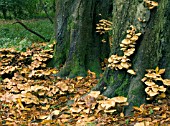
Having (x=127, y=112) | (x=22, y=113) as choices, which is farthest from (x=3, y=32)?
(x=127, y=112)

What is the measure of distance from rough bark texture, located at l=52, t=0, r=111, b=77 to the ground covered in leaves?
0.29 meters

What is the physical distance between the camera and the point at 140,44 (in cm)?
427

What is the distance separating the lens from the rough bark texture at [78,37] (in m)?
6.23

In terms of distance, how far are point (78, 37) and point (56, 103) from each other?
1.91 meters

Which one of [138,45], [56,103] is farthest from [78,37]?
[138,45]

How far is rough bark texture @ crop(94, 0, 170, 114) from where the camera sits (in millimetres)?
4031

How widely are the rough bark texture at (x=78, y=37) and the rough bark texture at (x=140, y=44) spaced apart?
1.77m

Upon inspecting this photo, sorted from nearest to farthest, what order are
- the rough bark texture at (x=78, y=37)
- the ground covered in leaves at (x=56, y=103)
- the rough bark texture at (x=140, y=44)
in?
the ground covered in leaves at (x=56, y=103) → the rough bark texture at (x=140, y=44) → the rough bark texture at (x=78, y=37)

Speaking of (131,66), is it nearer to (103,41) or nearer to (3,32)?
(103,41)

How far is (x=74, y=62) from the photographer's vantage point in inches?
247

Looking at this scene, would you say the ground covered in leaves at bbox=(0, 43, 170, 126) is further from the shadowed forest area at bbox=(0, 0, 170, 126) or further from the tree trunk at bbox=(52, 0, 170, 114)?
the tree trunk at bbox=(52, 0, 170, 114)

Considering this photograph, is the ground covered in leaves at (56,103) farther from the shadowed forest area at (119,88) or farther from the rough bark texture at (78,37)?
the rough bark texture at (78,37)

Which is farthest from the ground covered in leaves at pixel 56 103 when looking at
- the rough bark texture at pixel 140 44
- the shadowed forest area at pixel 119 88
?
the rough bark texture at pixel 140 44

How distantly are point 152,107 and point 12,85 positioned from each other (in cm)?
315
